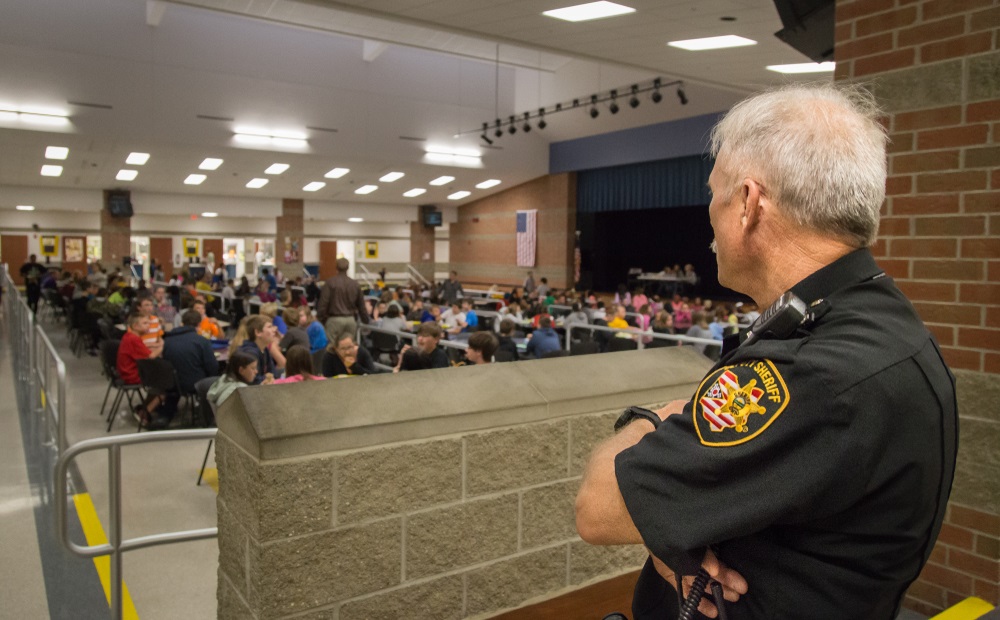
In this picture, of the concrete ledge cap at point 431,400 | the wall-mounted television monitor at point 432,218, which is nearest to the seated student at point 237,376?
the concrete ledge cap at point 431,400

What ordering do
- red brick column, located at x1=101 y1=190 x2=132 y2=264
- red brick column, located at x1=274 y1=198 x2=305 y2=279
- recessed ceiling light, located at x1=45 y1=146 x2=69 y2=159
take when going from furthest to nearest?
red brick column, located at x1=274 y1=198 x2=305 y2=279
red brick column, located at x1=101 y1=190 x2=132 y2=264
recessed ceiling light, located at x1=45 y1=146 x2=69 y2=159

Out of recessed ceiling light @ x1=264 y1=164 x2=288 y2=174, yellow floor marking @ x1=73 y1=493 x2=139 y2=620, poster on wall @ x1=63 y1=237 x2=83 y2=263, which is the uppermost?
recessed ceiling light @ x1=264 y1=164 x2=288 y2=174

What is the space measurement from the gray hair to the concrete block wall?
117 cm

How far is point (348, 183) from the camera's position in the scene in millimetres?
23703

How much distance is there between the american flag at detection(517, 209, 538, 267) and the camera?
25016 millimetres

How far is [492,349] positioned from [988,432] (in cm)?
432

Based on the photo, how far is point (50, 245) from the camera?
2691 centimetres

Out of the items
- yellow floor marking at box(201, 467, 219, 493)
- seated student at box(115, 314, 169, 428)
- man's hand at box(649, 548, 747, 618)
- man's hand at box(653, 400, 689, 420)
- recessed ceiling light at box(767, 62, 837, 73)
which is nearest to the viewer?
man's hand at box(649, 548, 747, 618)

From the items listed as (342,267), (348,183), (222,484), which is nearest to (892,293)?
(222,484)

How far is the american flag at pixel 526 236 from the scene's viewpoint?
25016mm

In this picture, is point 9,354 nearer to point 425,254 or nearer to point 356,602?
point 356,602

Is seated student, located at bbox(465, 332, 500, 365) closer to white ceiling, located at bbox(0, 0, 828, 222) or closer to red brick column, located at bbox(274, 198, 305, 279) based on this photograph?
white ceiling, located at bbox(0, 0, 828, 222)

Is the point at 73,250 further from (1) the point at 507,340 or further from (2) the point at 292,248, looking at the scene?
(1) the point at 507,340

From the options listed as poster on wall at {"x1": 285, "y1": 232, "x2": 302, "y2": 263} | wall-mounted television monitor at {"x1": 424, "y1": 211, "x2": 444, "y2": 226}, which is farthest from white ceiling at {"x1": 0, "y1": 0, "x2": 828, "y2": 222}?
wall-mounted television monitor at {"x1": 424, "y1": 211, "x2": 444, "y2": 226}
